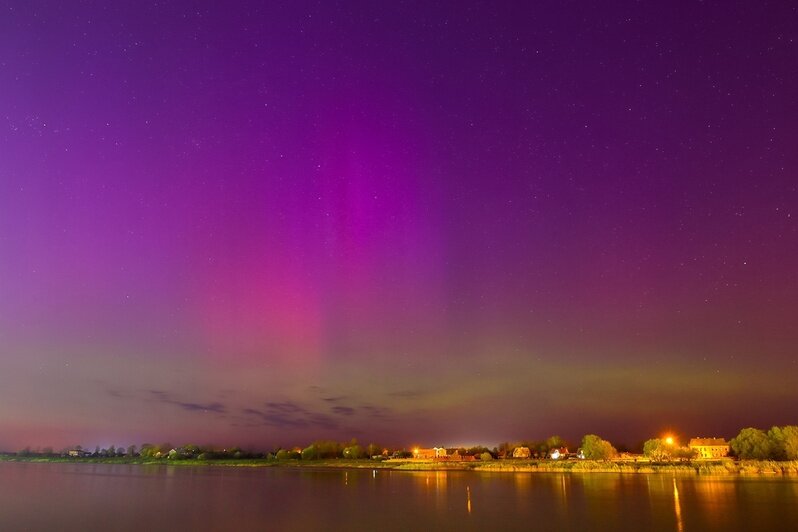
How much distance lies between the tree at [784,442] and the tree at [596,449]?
122 ft

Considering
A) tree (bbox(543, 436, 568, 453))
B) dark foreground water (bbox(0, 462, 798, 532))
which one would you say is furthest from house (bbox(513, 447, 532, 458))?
dark foreground water (bbox(0, 462, 798, 532))

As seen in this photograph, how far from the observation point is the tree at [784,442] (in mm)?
88062

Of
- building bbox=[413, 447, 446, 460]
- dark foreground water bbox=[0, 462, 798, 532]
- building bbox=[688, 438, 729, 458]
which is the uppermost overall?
dark foreground water bbox=[0, 462, 798, 532]

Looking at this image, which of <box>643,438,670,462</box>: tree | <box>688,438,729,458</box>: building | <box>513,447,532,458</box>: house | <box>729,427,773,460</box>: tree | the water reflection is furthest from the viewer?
<box>513,447,532,458</box>: house

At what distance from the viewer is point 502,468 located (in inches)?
4530

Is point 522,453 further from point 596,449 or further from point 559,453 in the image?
point 596,449

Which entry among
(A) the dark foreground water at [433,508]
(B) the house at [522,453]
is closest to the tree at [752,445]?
(A) the dark foreground water at [433,508]

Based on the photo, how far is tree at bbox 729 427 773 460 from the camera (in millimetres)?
93500

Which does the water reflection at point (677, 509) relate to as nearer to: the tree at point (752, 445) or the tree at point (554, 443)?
the tree at point (752, 445)

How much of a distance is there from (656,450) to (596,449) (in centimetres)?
1246

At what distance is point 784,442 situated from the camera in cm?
9038

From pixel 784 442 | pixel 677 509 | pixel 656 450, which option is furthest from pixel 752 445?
pixel 677 509

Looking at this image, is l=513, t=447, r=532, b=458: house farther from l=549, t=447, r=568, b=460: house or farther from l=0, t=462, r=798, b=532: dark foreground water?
l=0, t=462, r=798, b=532: dark foreground water

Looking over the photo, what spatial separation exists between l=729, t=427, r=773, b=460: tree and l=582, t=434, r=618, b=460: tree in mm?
28538
